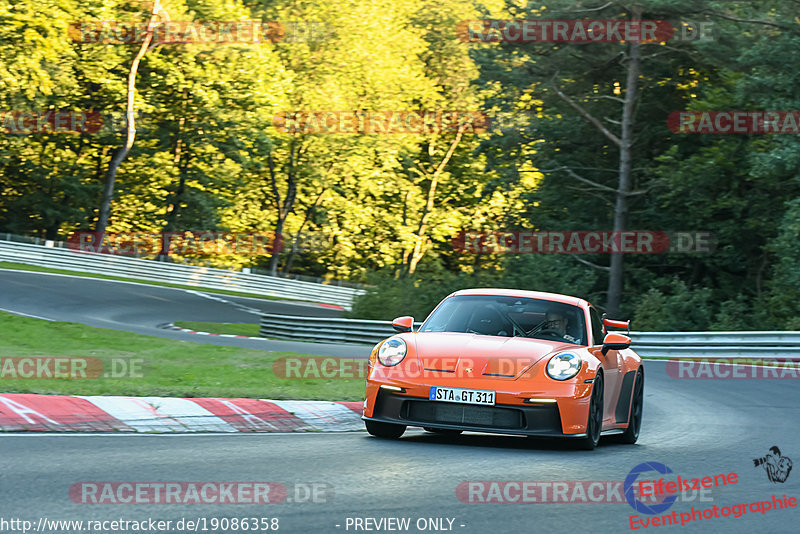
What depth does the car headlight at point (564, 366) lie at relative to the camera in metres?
8.66

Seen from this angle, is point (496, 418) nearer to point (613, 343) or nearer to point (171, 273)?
point (613, 343)

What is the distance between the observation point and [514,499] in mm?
6312

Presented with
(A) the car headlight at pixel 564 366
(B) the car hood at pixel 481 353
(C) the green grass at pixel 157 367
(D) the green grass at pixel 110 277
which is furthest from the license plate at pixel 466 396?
(D) the green grass at pixel 110 277

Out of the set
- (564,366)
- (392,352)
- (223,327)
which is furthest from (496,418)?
(223,327)

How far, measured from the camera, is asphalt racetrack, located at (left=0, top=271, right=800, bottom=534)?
5516mm

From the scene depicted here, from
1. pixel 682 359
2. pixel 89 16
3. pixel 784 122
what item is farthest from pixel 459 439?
pixel 89 16

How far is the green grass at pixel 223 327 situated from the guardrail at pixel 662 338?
1.33 m

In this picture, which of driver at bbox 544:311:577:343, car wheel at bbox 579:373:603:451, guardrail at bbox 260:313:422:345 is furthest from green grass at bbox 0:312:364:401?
guardrail at bbox 260:313:422:345

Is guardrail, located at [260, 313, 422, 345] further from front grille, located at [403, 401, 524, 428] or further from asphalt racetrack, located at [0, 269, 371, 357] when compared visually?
front grille, located at [403, 401, 524, 428]

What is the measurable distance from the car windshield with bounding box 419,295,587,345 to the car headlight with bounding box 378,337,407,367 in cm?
65

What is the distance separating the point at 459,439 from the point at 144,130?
4142cm

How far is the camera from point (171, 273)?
4403 centimetres

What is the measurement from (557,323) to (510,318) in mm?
417

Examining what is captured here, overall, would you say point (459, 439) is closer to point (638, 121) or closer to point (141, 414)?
point (141, 414)
